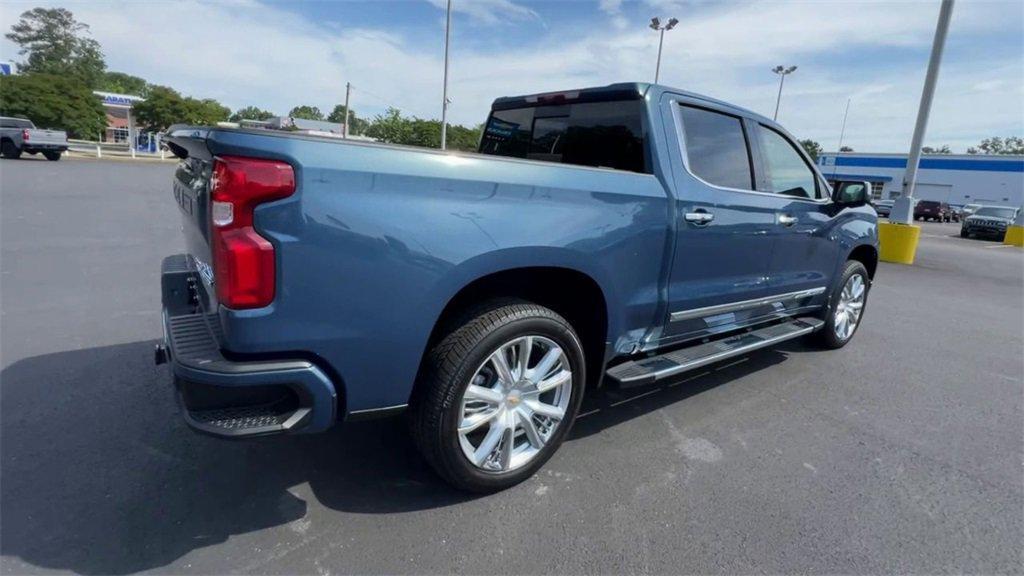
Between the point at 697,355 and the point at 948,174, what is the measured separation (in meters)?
68.4

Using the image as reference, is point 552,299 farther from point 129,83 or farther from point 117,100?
point 129,83

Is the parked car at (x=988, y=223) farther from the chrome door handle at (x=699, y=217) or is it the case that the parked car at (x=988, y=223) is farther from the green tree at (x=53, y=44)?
the green tree at (x=53, y=44)

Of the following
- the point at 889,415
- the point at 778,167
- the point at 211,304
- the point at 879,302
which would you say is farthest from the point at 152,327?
the point at 879,302

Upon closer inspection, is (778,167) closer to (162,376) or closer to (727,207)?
(727,207)

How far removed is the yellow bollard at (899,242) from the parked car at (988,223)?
14.0m

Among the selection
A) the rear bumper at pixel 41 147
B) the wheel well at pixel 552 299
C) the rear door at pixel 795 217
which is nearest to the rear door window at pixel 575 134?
the wheel well at pixel 552 299

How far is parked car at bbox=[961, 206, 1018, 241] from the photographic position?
2166 centimetres

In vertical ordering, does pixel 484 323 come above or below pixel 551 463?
above

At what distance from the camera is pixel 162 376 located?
3555 mm

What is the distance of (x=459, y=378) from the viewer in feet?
7.50

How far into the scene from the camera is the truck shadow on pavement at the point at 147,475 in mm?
2160

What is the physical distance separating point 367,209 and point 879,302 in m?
7.58

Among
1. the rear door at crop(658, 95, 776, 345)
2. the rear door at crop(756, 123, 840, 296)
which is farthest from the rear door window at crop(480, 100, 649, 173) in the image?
the rear door at crop(756, 123, 840, 296)

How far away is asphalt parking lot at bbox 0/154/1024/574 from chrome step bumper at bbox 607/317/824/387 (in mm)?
407
